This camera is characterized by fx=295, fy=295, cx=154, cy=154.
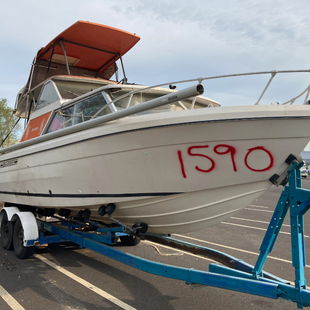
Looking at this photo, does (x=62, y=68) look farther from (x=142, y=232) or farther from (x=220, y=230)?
(x=220, y=230)

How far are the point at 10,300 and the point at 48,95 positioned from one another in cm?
334

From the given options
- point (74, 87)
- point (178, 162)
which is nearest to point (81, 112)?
point (74, 87)

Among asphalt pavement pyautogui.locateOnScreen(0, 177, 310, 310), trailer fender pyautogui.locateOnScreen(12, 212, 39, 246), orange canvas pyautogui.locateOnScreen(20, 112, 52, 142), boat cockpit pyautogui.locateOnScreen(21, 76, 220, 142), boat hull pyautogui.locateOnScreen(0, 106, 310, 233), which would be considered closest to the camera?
boat hull pyautogui.locateOnScreen(0, 106, 310, 233)

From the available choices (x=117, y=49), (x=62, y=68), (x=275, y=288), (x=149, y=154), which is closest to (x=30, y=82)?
(x=62, y=68)

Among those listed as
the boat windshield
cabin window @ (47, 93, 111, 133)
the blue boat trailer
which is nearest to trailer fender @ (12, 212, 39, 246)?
cabin window @ (47, 93, 111, 133)

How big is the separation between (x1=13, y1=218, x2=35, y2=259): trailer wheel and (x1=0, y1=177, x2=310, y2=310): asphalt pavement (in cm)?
10

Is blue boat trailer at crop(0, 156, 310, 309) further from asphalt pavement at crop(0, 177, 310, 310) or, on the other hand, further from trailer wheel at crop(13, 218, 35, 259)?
trailer wheel at crop(13, 218, 35, 259)

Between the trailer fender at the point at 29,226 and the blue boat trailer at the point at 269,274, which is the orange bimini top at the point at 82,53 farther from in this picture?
the blue boat trailer at the point at 269,274

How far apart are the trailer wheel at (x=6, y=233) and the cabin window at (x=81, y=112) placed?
1.99 metres

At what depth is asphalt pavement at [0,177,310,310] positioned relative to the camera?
3.31 metres

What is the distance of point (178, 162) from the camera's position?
3121 mm

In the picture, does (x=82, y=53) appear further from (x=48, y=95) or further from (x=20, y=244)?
(x=20, y=244)

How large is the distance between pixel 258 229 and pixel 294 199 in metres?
4.97

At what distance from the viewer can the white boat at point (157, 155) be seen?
2.79 metres
